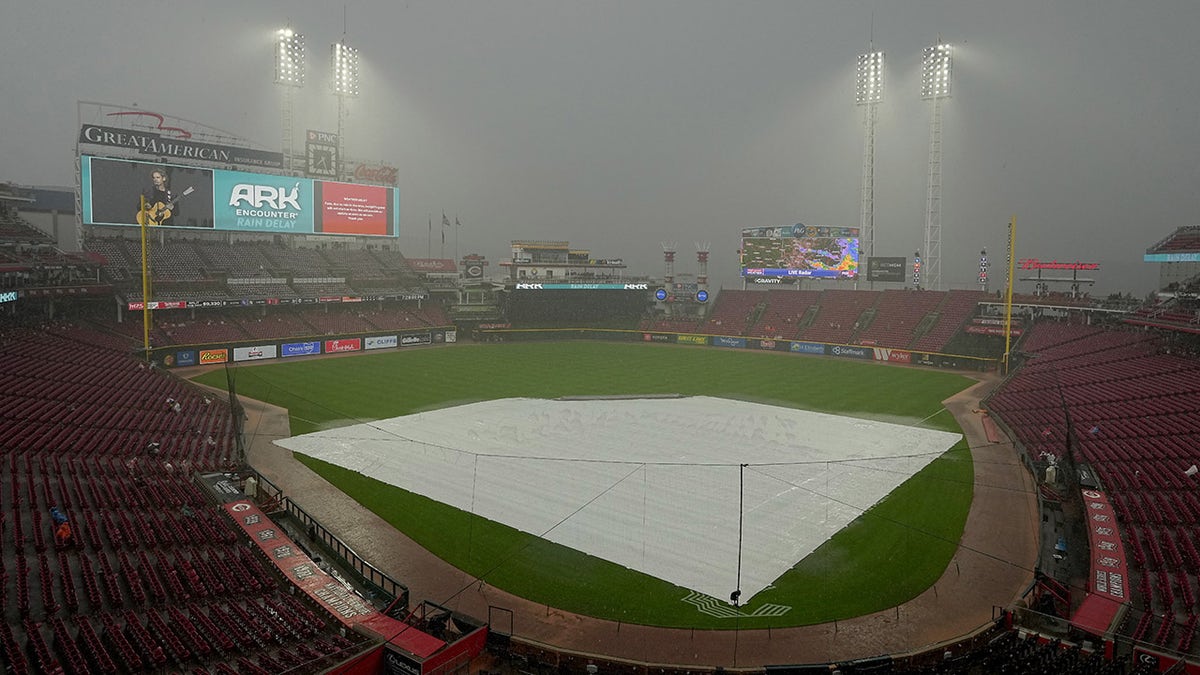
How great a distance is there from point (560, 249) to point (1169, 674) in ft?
214

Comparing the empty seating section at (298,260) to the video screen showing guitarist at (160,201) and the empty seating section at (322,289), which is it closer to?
the empty seating section at (322,289)

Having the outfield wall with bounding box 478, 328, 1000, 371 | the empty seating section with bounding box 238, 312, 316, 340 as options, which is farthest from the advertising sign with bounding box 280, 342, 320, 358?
the outfield wall with bounding box 478, 328, 1000, 371

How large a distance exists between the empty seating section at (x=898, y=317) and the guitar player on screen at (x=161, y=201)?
53.7 meters

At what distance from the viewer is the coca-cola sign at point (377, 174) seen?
6488 cm

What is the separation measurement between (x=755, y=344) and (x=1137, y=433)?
38613 millimetres

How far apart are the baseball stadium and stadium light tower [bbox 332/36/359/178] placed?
22.3ft

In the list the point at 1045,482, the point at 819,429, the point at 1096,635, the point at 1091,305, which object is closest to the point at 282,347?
the point at 819,429

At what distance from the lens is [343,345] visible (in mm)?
55656

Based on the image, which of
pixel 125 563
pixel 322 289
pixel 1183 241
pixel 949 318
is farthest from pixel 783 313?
pixel 125 563

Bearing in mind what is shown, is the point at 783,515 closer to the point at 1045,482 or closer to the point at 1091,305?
the point at 1045,482

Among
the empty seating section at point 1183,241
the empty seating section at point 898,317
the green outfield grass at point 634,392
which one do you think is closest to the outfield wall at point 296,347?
the green outfield grass at point 634,392

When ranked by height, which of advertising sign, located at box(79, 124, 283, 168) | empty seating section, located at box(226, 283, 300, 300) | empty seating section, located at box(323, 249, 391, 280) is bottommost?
empty seating section, located at box(226, 283, 300, 300)

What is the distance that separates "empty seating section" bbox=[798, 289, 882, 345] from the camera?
198 ft

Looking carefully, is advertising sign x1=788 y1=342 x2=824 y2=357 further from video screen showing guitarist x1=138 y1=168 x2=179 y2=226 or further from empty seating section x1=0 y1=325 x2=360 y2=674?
video screen showing guitarist x1=138 y1=168 x2=179 y2=226
